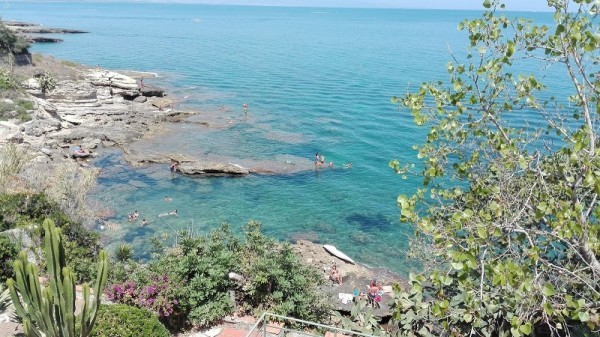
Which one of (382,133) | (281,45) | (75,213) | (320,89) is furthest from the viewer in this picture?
(281,45)

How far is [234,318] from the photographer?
531 inches

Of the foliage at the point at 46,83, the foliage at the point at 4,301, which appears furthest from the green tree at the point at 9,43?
the foliage at the point at 4,301

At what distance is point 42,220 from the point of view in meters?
17.5

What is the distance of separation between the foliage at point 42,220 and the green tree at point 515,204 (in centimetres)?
1187

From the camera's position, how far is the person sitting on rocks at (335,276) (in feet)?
70.4

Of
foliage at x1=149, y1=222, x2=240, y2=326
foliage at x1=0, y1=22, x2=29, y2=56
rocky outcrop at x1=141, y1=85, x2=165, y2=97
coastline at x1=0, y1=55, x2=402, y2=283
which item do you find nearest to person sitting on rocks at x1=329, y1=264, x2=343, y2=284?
coastline at x1=0, y1=55, x2=402, y2=283

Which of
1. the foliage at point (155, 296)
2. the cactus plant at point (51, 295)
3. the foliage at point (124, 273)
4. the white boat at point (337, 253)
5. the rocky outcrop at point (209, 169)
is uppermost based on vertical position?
the cactus plant at point (51, 295)

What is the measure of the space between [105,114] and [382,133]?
87.7 feet

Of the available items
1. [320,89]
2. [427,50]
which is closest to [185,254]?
[320,89]

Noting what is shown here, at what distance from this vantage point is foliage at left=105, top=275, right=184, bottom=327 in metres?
12.4

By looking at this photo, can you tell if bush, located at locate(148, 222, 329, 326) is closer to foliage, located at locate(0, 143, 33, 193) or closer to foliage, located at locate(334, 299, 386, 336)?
foliage, located at locate(334, 299, 386, 336)

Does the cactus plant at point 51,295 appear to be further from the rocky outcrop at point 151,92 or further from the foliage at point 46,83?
the rocky outcrop at point 151,92

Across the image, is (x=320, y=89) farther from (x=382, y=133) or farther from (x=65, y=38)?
(x=65, y=38)

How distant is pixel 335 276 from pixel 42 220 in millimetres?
12359
